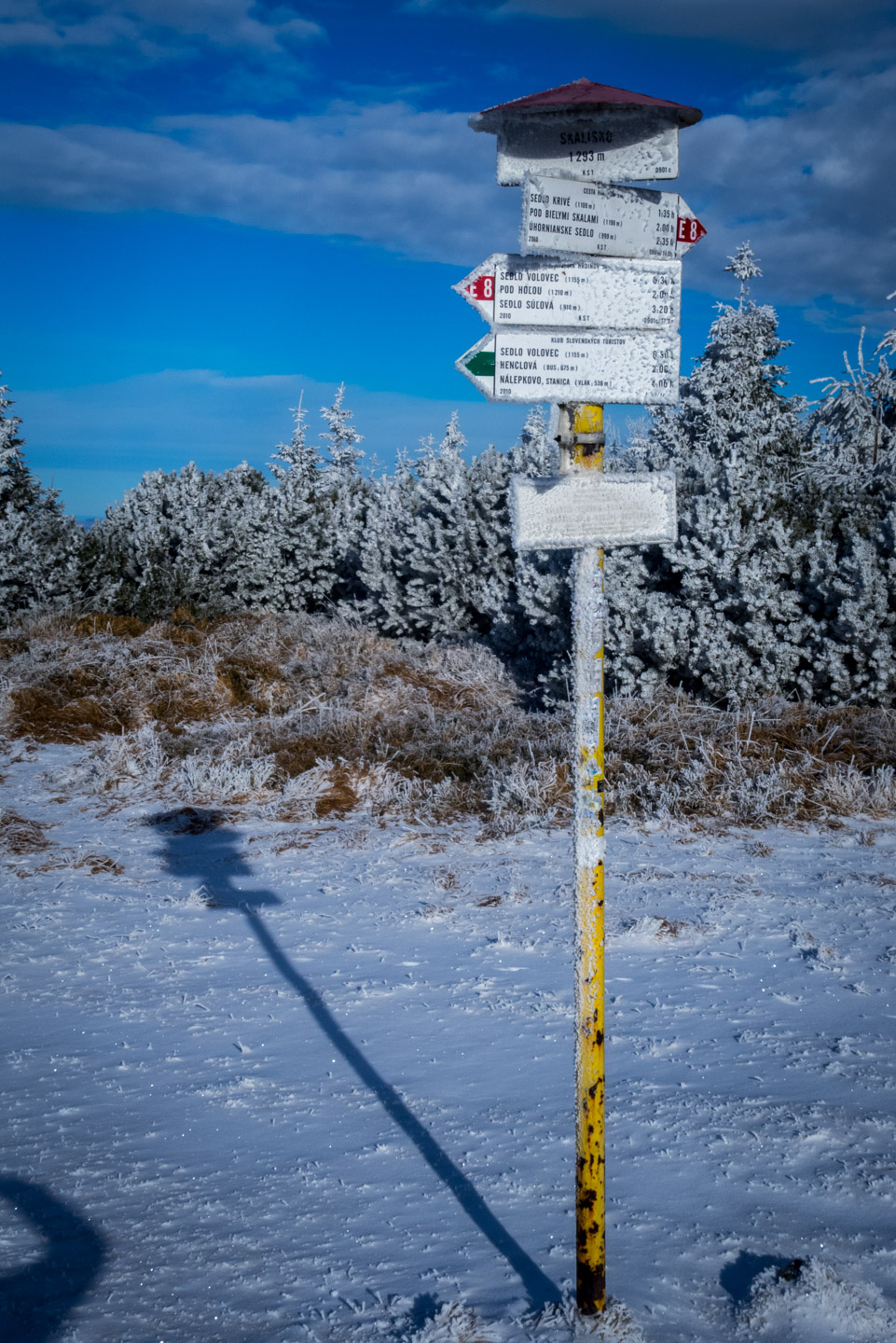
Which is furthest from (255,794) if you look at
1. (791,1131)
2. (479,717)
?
(791,1131)

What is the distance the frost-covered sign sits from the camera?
6.93ft

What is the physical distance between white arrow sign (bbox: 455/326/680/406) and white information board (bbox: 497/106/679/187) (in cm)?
35

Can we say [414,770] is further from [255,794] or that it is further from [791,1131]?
[791,1131]

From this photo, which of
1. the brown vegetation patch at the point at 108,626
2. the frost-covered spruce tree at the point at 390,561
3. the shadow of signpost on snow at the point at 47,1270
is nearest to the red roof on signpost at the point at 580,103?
the shadow of signpost on snow at the point at 47,1270

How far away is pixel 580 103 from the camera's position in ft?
6.83

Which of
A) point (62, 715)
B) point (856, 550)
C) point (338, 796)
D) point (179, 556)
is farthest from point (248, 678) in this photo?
point (856, 550)

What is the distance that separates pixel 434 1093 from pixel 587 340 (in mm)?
2620

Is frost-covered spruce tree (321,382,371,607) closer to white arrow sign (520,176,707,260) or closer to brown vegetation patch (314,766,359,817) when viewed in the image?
brown vegetation patch (314,766,359,817)

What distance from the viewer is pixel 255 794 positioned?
7.35 m

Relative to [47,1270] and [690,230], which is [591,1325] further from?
[690,230]

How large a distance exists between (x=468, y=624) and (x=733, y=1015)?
8.60 meters

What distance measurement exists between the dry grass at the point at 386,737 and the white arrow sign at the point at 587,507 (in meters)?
4.45

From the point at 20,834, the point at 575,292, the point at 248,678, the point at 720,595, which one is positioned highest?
the point at 575,292

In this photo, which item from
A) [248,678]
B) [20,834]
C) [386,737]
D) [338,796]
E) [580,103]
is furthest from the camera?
[248,678]
